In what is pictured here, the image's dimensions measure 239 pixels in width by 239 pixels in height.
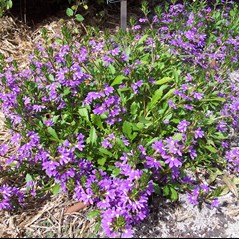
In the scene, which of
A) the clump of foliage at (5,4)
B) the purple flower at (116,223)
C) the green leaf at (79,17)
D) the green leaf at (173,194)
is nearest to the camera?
the purple flower at (116,223)

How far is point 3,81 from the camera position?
281 centimetres

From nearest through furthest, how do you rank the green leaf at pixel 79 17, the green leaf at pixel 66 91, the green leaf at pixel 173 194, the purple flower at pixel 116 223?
the purple flower at pixel 116 223
the green leaf at pixel 173 194
the green leaf at pixel 66 91
the green leaf at pixel 79 17

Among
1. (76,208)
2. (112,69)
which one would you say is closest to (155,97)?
(112,69)

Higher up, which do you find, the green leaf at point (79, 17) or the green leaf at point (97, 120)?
the green leaf at point (79, 17)

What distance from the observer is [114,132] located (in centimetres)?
283

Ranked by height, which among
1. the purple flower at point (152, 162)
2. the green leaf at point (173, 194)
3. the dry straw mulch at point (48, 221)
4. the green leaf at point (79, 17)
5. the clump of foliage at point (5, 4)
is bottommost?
the dry straw mulch at point (48, 221)

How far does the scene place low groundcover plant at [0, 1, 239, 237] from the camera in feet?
8.23

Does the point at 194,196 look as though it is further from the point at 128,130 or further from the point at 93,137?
the point at 93,137

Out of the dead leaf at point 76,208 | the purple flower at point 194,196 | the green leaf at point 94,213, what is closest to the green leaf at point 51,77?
the dead leaf at point 76,208

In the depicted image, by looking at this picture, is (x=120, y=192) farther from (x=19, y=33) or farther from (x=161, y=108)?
(x=19, y=33)

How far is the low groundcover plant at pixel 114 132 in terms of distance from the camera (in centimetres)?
251

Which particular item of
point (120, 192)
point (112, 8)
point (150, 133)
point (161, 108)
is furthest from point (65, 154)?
point (112, 8)

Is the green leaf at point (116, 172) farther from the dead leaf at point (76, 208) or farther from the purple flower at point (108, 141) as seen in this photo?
the dead leaf at point (76, 208)

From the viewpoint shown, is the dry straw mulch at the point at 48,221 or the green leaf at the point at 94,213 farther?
the dry straw mulch at the point at 48,221
